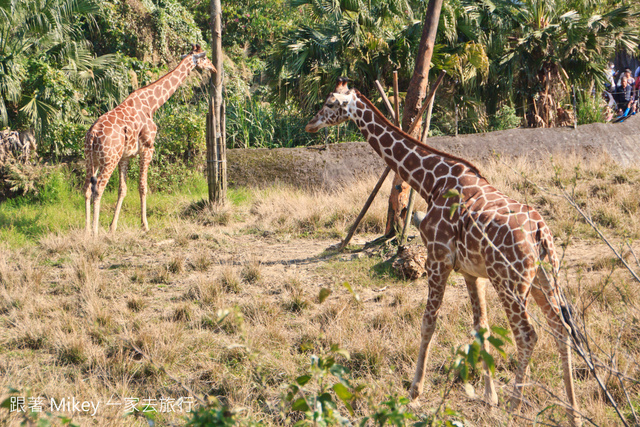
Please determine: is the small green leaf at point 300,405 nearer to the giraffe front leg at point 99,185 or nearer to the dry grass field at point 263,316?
the dry grass field at point 263,316

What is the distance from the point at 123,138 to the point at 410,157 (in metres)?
4.98

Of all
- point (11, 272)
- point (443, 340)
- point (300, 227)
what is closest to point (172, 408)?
point (443, 340)

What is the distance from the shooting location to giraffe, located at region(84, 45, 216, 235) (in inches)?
289

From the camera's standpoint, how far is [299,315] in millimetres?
5176

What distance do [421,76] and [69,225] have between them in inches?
223

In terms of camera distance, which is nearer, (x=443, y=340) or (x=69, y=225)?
(x=443, y=340)

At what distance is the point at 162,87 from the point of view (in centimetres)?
825

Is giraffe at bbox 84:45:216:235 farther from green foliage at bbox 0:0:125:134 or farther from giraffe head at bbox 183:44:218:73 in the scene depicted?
green foliage at bbox 0:0:125:134

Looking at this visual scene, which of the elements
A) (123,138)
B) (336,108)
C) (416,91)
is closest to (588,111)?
(416,91)

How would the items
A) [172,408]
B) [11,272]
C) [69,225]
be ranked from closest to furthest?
[172,408] → [11,272] → [69,225]

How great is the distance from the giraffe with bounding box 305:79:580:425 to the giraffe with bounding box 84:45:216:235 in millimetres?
4431

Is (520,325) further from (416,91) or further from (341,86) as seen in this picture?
(416,91)

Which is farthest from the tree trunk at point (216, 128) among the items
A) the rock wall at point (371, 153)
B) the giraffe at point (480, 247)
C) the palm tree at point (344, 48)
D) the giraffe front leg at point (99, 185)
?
the giraffe at point (480, 247)

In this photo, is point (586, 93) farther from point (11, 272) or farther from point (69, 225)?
point (11, 272)
